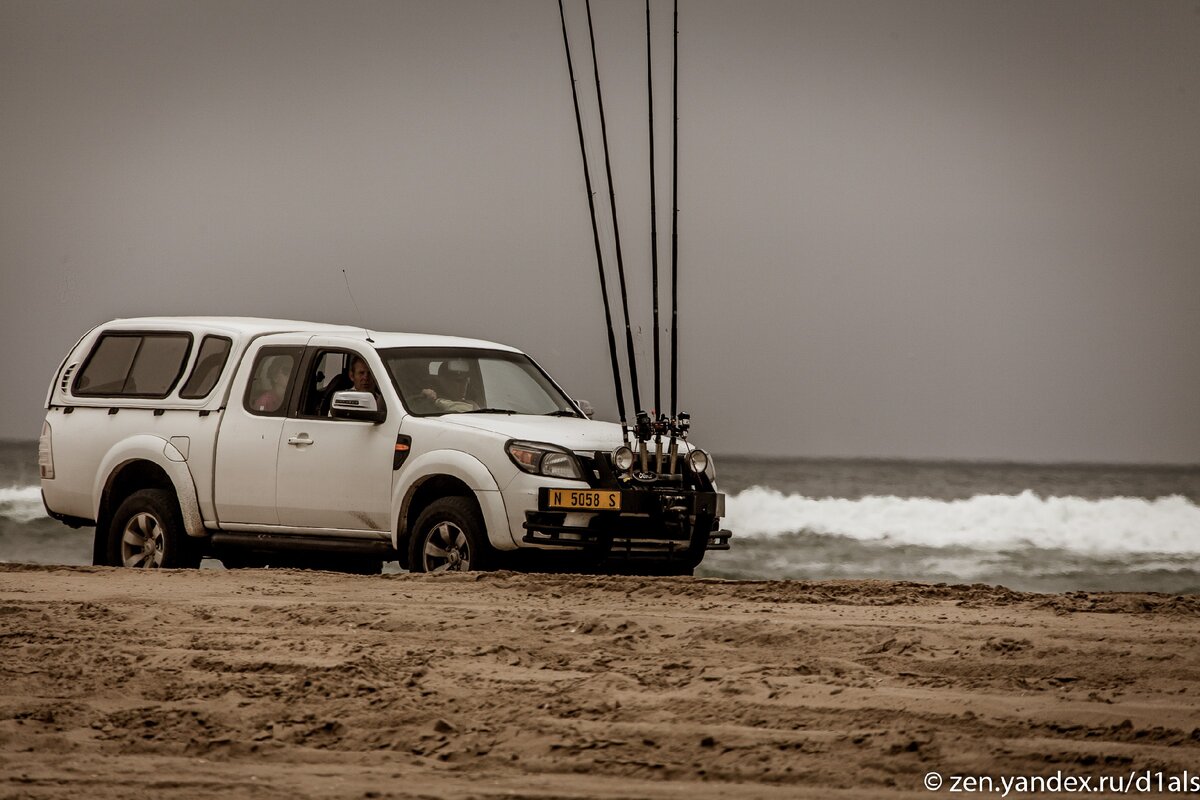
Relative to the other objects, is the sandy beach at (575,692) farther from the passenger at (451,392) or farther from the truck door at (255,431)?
the passenger at (451,392)

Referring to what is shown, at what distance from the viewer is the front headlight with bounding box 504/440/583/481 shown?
10.6m

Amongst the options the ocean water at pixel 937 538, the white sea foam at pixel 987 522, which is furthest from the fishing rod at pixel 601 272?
the white sea foam at pixel 987 522

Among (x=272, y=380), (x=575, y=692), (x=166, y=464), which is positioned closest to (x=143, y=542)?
(x=166, y=464)

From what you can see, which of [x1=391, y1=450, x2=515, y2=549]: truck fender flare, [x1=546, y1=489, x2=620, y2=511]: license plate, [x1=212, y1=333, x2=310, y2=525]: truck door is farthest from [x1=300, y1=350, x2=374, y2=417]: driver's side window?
[x1=546, y1=489, x2=620, y2=511]: license plate

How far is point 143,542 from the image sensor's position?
40.0ft

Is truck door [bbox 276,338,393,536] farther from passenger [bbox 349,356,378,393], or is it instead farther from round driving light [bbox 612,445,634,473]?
round driving light [bbox 612,445,634,473]

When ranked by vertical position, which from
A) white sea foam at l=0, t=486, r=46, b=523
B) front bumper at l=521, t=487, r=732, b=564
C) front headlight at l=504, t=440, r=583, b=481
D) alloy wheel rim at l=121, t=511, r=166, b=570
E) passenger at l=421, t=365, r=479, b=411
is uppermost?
passenger at l=421, t=365, r=479, b=411

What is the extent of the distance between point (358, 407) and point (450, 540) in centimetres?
100

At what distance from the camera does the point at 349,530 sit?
1127 centimetres

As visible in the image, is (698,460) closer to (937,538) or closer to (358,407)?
(358,407)

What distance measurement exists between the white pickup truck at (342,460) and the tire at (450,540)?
12 mm

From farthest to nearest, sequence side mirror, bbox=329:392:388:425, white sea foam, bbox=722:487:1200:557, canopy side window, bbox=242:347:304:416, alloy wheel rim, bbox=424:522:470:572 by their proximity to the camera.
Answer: white sea foam, bbox=722:487:1200:557 → canopy side window, bbox=242:347:304:416 → side mirror, bbox=329:392:388:425 → alloy wheel rim, bbox=424:522:470:572

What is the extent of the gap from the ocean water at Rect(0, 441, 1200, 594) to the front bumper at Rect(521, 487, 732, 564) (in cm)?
1291

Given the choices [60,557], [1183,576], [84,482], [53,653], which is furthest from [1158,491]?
[53,653]
